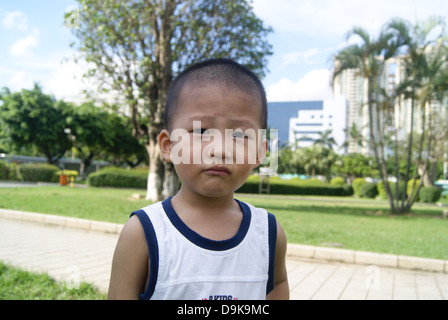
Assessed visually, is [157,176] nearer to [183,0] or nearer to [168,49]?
[168,49]

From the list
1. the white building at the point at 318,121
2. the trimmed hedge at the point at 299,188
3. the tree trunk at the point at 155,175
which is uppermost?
the white building at the point at 318,121

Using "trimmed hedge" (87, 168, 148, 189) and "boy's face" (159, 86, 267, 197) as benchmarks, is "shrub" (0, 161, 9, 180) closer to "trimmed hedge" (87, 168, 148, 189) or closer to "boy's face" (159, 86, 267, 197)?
"trimmed hedge" (87, 168, 148, 189)

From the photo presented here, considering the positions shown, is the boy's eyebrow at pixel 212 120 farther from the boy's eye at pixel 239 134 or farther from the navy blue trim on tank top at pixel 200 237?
the navy blue trim on tank top at pixel 200 237

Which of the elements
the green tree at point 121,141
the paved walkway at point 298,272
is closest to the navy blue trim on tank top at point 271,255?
the paved walkway at point 298,272

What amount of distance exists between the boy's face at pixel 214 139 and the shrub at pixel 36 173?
2815cm

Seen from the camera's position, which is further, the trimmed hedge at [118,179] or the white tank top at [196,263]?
the trimmed hedge at [118,179]

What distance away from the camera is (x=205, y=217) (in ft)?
4.00

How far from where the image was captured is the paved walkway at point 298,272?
4000 millimetres

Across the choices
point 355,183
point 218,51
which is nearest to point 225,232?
point 218,51

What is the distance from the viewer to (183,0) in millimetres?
12023

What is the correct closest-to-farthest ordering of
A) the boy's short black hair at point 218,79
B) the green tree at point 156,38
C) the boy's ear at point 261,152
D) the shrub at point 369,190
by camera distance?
the boy's short black hair at point 218,79, the boy's ear at point 261,152, the green tree at point 156,38, the shrub at point 369,190

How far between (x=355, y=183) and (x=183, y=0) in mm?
25454

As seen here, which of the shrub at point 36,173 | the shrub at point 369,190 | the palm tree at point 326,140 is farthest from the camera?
the palm tree at point 326,140

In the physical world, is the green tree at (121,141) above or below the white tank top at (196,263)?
above
